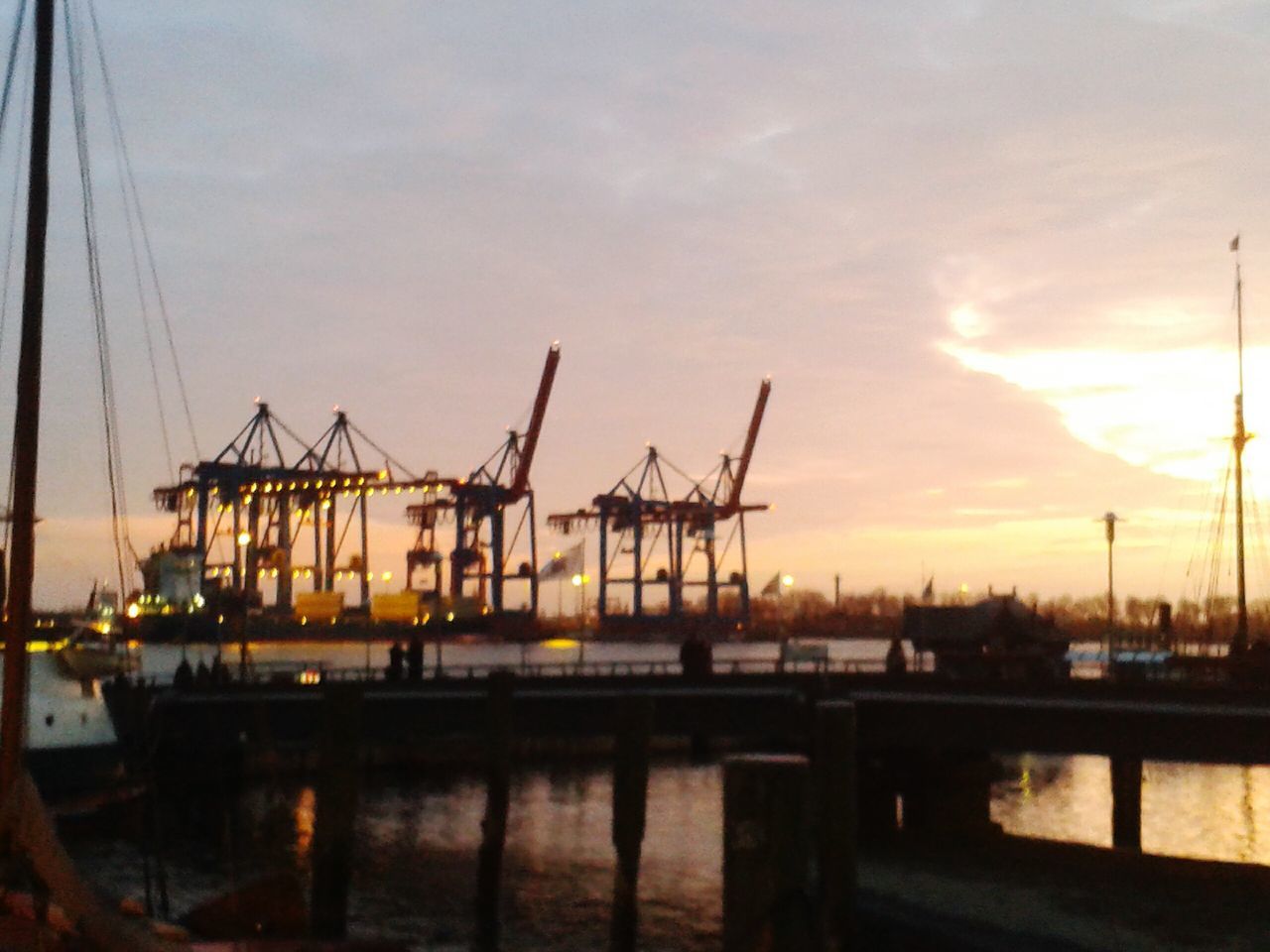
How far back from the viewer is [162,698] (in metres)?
30.5

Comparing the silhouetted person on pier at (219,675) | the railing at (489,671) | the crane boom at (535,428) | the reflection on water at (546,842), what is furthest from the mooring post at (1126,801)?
the crane boom at (535,428)

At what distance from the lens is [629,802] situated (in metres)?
19.3

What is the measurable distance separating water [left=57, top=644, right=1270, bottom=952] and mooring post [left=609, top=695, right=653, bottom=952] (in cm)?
185

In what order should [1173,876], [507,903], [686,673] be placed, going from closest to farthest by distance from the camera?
1. [1173,876]
2. [507,903]
3. [686,673]

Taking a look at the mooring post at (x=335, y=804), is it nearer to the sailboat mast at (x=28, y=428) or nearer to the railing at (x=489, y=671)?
the railing at (x=489, y=671)

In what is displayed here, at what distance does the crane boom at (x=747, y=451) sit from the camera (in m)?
166

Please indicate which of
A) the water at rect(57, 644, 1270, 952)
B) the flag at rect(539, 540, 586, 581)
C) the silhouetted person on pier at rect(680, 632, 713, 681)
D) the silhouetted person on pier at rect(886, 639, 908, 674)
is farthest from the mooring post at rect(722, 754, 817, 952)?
the flag at rect(539, 540, 586, 581)

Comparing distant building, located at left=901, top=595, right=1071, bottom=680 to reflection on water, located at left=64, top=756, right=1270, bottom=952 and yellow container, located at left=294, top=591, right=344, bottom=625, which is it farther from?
yellow container, located at left=294, top=591, right=344, bottom=625

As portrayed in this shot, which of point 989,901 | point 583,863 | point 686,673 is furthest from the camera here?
point 686,673

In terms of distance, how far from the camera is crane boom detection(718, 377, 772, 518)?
543 feet

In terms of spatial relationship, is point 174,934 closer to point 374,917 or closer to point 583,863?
point 374,917

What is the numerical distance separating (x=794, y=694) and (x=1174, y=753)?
766cm

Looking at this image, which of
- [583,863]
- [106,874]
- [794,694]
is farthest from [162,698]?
[794,694]

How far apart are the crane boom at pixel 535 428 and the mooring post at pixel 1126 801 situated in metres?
118
